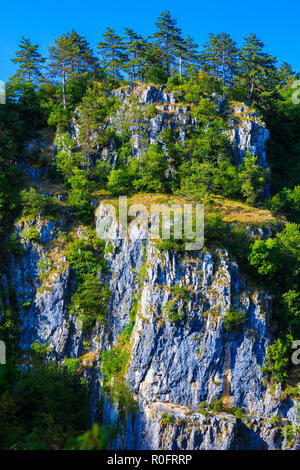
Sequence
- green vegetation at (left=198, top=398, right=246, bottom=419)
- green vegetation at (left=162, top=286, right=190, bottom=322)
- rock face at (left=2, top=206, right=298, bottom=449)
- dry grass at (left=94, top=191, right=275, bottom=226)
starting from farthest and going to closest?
dry grass at (left=94, top=191, right=275, bottom=226) → green vegetation at (left=162, top=286, right=190, bottom=322) → green vegetation at (left=198, top=398, right=246, bottom=419) → rock face at (left=2, top=206, right=298, bottom=449)

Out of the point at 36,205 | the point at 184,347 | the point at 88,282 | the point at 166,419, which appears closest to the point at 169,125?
the point at 36,205

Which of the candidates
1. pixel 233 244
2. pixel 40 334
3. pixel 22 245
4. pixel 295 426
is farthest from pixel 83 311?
pixel 295 426

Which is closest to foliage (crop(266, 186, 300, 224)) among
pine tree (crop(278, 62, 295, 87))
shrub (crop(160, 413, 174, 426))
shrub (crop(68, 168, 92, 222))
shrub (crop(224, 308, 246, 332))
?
shrub (crop(224, 308, 246, 332))

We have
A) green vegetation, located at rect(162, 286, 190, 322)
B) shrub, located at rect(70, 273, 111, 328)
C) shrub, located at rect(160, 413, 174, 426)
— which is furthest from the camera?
shrub, located at rect(70, 273, 111, 328)

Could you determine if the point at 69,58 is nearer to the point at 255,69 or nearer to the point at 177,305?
the point at 255,69

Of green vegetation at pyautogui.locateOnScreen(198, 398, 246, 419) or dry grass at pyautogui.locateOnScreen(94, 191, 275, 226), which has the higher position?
dry grass at pyautogui.locateOnScreen(94, 191, 275, 226)

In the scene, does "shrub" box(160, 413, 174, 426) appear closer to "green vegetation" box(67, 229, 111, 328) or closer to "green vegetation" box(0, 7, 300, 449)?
"green vegetation" box(0, 7, 300, 449)

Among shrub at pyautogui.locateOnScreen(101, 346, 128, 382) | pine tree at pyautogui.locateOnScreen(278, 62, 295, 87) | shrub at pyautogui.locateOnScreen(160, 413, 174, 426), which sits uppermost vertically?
pine tree at pyautogui.locateOnScreen(278, 62, 295, 87)

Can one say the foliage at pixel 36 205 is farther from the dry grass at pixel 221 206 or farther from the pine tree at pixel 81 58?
the pine tree at pixel 81 58
